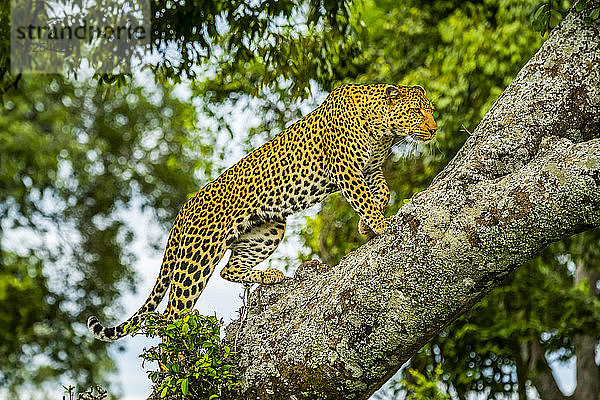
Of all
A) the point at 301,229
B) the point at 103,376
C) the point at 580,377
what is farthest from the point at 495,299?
the point at 103,376

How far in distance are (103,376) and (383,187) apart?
7.96 metres

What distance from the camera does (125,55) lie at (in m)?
5.82

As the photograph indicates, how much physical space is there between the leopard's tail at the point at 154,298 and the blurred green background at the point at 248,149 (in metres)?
1.45

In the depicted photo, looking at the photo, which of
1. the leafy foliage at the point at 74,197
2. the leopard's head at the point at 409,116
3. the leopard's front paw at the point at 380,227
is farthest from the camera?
the leafy foliage at the point at 74,197

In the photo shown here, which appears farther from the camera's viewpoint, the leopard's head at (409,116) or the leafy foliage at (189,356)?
the leopard's head at (409,116)

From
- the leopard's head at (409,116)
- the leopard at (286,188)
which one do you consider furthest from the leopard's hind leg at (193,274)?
the leopard's head at (409,116)

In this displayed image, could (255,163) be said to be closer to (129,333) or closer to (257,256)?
(257,256)

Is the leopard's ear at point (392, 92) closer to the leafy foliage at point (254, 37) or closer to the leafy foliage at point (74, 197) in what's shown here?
the leafy foliage at point (254, 37)

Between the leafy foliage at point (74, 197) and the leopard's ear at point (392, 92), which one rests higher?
the leafy foliage at point (74, 197)

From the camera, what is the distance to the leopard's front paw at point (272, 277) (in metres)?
4.11

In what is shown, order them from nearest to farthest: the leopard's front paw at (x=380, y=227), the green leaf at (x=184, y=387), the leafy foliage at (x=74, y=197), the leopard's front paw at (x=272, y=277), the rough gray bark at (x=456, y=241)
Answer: the rough gray bark at (x=456, y=241) < the green leaf at (x=184, y=387) < the leopard's front paw at (x=380, y=227) < the leopard's front paw at (x=272, y=277) < the leafy foliage at (x=74, y=197)

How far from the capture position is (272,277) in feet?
13.5

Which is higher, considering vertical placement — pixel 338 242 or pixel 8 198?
pixel 8 198

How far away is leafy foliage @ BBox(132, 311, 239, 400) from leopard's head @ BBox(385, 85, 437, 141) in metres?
1.33
